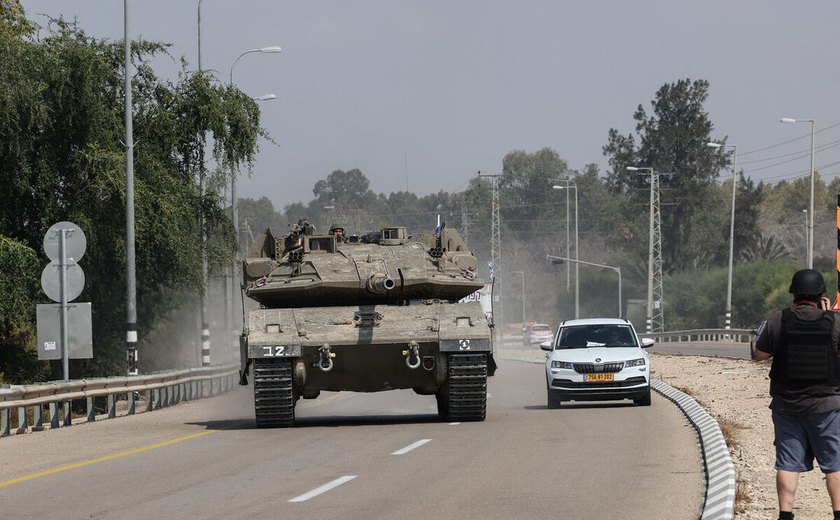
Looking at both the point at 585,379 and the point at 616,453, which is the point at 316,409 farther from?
the point at 616,453

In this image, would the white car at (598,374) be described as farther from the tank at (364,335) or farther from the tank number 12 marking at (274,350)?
the tank number 12 marking at (274,350)

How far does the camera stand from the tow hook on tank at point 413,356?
68.2ft

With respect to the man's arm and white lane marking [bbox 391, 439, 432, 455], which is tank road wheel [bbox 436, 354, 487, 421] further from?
the man's arm

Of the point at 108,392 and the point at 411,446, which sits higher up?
the point at 411,446

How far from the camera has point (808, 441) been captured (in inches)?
381

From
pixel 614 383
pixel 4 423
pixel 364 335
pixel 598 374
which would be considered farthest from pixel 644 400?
pixel 4 423

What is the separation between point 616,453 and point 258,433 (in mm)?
6220

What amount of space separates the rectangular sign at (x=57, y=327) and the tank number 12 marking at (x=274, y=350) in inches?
164

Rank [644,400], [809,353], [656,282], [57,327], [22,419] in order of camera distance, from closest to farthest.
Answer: [809,353] < [22,419] < [57,327] < [644,400] < [656,282]

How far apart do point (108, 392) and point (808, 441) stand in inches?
716

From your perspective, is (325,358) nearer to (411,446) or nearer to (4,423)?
(411,446)

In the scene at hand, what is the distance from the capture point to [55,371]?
1351 inches

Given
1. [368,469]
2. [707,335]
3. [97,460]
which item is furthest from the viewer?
[707,335]

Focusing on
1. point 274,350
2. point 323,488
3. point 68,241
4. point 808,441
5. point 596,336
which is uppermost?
point 68,241
